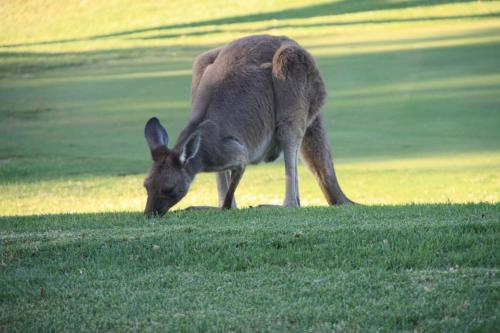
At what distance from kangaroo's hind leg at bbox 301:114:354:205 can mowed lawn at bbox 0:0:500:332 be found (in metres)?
0.43

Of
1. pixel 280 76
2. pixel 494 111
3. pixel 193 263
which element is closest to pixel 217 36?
pixel 494 111

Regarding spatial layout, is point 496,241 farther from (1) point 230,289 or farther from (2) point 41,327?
(2) point 41,327

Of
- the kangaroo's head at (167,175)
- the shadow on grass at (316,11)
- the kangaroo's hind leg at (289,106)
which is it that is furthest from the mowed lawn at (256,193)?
the shadow on grass at (316,11)

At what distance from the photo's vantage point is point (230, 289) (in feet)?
17.3

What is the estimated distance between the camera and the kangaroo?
7852 millimetres

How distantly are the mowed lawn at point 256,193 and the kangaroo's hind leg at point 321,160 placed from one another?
43 cm

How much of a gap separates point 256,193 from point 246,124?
483cm

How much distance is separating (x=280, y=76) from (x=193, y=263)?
3403 mm

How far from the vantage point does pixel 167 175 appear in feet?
25.6

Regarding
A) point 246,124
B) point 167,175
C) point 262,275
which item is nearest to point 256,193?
point 246,124

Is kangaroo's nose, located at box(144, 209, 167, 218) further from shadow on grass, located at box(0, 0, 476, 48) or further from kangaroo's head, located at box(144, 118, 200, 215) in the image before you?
shadow on grass, located at box(0, 0, 476, 48)

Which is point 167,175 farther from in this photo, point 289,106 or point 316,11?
point 316,11

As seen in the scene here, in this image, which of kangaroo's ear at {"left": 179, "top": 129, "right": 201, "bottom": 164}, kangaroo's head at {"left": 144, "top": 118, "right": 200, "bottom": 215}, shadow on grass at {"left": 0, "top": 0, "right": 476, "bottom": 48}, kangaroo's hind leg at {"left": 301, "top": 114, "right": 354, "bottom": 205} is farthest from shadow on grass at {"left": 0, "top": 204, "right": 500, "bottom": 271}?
shadow on grass at {"left": 0, "top": 0, "right": 476, "bottom": 48}

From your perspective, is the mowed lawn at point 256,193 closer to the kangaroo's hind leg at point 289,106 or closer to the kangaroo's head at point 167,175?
the kangaroo's head at point 167,175
